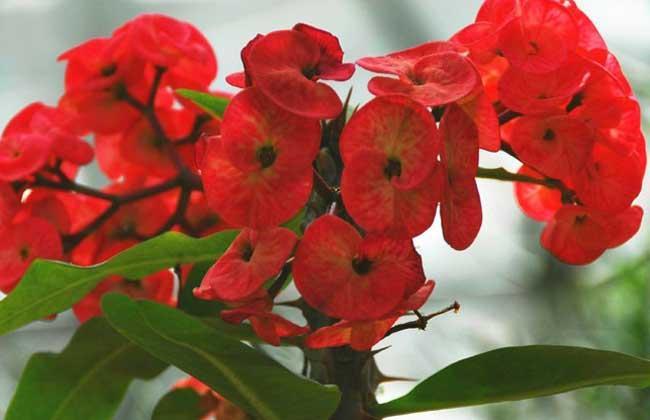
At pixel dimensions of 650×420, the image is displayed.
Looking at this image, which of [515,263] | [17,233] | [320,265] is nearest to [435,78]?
[320,265]

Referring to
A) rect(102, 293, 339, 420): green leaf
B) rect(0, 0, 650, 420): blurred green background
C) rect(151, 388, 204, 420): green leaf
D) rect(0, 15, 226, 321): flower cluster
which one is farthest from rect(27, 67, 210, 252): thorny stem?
rect(0, 0, 650, 420): blurred green background

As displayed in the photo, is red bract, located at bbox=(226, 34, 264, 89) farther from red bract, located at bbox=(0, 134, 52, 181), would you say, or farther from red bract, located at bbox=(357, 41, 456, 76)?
red bract, located at bbox=(0, 134, 52, 181)

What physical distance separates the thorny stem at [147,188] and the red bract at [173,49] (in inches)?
0.6

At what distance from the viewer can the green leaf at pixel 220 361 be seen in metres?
0.51

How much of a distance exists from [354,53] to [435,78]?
193 centimetres

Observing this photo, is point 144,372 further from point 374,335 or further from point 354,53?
point 354,53

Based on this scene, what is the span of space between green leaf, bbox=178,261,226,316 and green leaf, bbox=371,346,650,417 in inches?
6.1

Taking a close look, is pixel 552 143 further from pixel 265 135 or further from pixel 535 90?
pixel 265 135

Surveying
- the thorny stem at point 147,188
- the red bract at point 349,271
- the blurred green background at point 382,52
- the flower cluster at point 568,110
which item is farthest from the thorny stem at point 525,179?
the blurred green background at point 382,52

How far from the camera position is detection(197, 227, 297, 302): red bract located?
49cm

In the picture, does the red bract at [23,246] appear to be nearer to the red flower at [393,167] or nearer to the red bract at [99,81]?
the red bract at [99,81]

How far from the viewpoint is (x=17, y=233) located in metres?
0.67

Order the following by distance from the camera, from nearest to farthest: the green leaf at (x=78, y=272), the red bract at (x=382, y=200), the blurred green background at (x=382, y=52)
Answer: the red bract at (x=382, y=200)
the green leaf at (x=78, y=272)
the blurred green background at (x=382, y=52)

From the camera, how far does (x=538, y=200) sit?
699 millimetres
